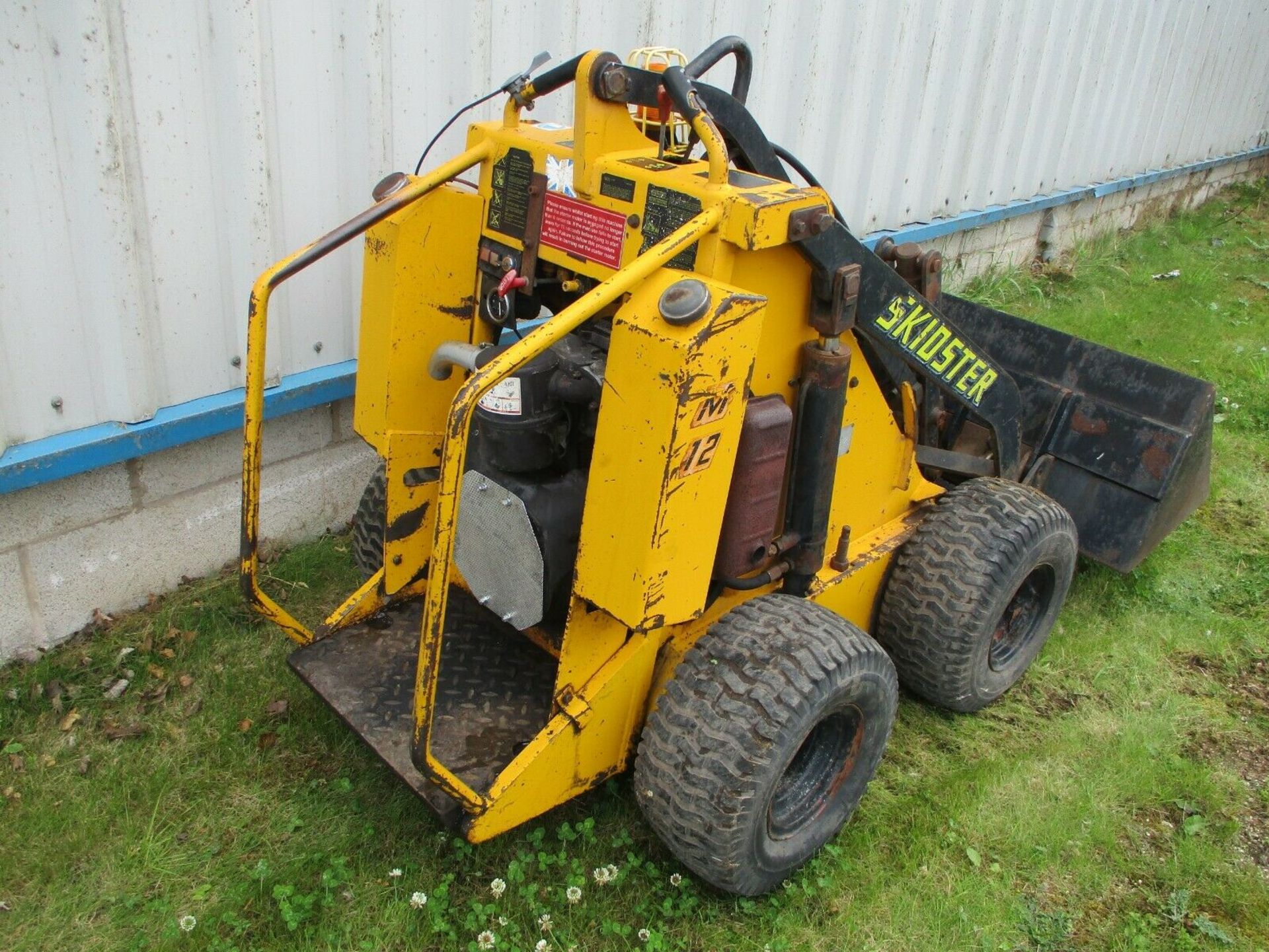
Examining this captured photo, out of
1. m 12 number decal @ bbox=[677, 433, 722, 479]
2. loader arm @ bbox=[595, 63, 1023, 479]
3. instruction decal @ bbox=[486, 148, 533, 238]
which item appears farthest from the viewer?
instruction decal @ bbox=[486, 148, 533, 238]

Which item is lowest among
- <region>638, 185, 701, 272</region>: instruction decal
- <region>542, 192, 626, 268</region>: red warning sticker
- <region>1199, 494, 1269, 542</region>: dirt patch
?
<region>1199, 494, 1269, 542</region>: dirt patch

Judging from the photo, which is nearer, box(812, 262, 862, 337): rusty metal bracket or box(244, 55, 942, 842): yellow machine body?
box(244, 55, 942, 842): yellow machine body

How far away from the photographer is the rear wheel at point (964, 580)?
3064mm

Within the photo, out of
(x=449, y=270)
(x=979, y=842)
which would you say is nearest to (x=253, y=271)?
(x=449, y=270)

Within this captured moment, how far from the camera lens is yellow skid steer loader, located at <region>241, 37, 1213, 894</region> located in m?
2.23

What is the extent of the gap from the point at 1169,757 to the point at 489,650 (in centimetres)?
207

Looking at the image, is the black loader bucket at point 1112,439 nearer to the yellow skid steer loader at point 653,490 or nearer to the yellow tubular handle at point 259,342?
the yellow skid steer loader at point 653,490

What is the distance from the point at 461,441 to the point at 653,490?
43 centimetres

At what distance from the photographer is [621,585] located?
7.43 feet

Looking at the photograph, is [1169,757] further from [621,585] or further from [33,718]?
[33,718]

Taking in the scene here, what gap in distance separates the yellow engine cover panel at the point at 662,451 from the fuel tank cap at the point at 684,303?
0.02 m

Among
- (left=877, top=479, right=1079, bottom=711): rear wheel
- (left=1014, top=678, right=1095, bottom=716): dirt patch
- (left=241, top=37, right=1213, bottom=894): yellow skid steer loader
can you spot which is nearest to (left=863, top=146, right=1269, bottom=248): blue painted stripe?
(left=877, top=479, right=1079, bottom=711): rear wheel

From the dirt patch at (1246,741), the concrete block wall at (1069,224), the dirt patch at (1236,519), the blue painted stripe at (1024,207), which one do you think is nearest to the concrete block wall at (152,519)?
the blue painted stripe at (1024,207)

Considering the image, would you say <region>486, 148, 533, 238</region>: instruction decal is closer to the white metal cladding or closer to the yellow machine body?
the yellow machine body
